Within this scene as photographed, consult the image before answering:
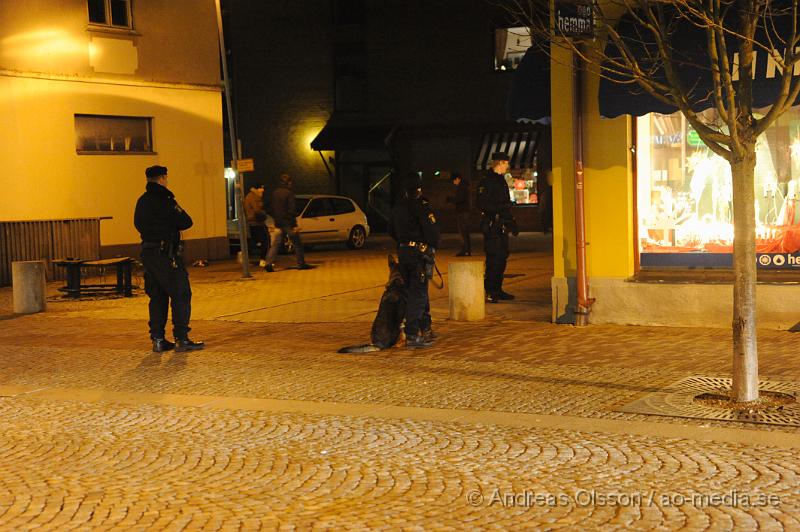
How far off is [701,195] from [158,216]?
573 cm

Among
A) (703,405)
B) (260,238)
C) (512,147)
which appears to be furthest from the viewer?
(512,147)

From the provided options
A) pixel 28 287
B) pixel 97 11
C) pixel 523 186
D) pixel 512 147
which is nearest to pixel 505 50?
pixel 512 147

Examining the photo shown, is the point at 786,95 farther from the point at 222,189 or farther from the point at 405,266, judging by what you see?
the point at 222,189

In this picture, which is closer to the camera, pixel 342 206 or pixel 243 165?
pixel 243 165

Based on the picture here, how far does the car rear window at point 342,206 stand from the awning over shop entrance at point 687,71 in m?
16.2

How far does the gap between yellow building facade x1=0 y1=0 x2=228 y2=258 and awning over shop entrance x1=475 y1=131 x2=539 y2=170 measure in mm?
11195

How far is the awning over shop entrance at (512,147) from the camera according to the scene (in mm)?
33688

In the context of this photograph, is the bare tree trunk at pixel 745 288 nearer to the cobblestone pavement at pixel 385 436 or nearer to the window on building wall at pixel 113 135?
the cobblestone pavement at pixel 385 436

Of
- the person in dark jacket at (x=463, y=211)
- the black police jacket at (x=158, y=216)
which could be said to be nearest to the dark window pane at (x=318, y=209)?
the person in dark jacket at (x=463, y=211)

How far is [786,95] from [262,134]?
99.0 feet

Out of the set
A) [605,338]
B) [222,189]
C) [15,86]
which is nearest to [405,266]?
[605,338]

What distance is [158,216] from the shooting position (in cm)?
1125

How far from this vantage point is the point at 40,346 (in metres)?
12.3

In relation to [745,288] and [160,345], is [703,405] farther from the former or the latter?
[160,345]
